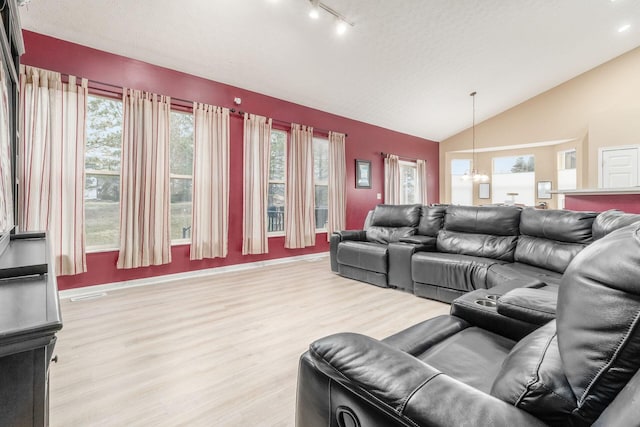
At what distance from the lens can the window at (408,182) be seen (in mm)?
7680

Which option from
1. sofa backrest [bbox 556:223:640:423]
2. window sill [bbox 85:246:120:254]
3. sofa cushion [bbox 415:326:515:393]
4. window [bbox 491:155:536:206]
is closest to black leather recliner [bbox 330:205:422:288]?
sofa cushion [bbox 415:326:515:393]

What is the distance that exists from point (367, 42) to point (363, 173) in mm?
2809

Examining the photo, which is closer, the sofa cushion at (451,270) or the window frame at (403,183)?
the sofa cushion at (451,270)

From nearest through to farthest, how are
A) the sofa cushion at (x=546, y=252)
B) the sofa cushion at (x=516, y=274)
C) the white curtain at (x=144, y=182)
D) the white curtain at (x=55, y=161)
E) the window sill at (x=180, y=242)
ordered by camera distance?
the sofa cushion at (x=516, y=274), the sofa cushion at (x=546, y=252), the white curtain at (x=55, y=161), the white curtain at (x=144, y=182), the window sill at (x=180, y=242)

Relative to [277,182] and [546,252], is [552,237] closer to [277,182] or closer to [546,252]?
[546,252]

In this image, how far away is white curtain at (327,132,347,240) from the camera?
19.3 feet

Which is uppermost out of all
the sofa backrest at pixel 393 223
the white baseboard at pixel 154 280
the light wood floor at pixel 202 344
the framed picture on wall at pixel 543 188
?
the framed picture on wall at pixel 543 188

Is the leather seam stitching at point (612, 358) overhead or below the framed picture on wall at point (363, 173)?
below

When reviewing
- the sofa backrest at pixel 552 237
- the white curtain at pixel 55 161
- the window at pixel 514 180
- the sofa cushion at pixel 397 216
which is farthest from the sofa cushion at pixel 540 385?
the window at pixel 514 180

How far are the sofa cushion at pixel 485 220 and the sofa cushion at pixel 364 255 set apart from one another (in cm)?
91

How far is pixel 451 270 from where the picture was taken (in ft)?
9.98

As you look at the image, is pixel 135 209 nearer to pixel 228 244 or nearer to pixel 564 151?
pixel 228 244

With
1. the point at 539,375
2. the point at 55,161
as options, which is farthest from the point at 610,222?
the point at 55,161

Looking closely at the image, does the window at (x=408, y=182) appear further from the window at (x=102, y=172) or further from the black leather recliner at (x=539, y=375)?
the black leather recliner at (x=539, y=375)
